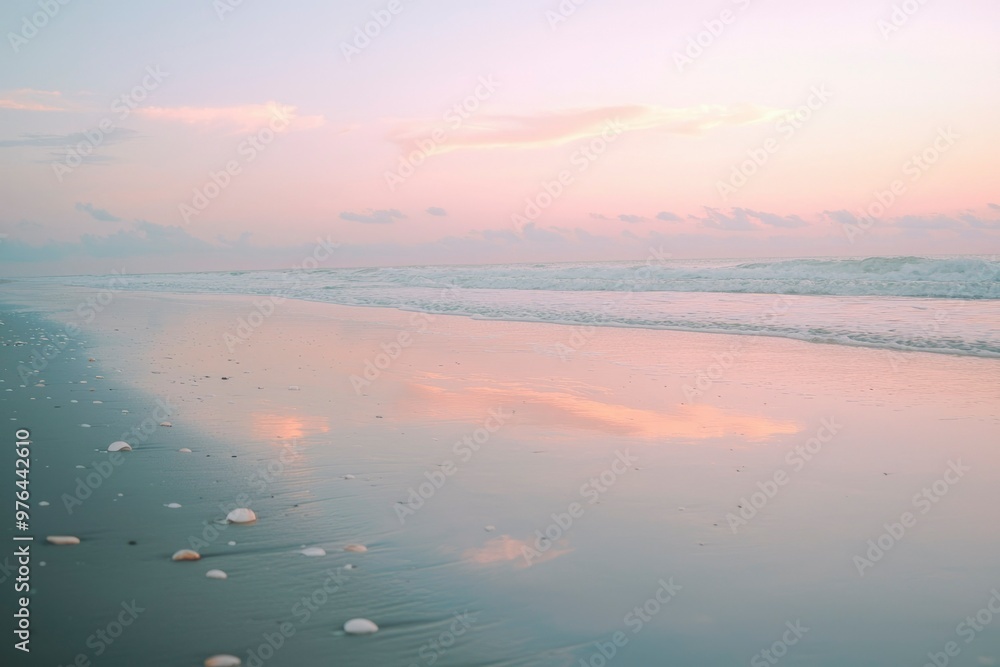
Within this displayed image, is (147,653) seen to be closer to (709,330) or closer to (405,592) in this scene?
(405,592)

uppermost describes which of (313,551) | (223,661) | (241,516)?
(241,516)

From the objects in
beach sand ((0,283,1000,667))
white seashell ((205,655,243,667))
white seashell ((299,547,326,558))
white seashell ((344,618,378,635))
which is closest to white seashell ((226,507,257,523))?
beach sand ((0,283,1000,667))

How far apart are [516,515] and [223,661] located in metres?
2.16

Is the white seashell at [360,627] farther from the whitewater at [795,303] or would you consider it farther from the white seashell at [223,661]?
the whitewater at [795,303]

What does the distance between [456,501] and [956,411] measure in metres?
5.75

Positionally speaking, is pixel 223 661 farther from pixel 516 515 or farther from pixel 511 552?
pixel 516 515

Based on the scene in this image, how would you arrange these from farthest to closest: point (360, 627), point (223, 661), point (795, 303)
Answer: point (795, 303), point (360, 627), point (223, 661)

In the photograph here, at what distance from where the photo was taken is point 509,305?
81.1 feet

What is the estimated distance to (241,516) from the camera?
14.0ft

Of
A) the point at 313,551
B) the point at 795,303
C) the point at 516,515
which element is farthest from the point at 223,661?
the point at 795,303

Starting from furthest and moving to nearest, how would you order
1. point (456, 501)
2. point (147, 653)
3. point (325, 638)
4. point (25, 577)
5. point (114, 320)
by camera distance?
point (114, 320) < point (456, 501) < point (25, 577) < point (325, 638) < point (147, 653)

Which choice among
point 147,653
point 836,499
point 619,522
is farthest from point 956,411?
point 147,653

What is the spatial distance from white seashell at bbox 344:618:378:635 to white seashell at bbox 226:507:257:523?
1434 millimetres

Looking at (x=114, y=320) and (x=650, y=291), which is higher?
(x=650, y=291)
